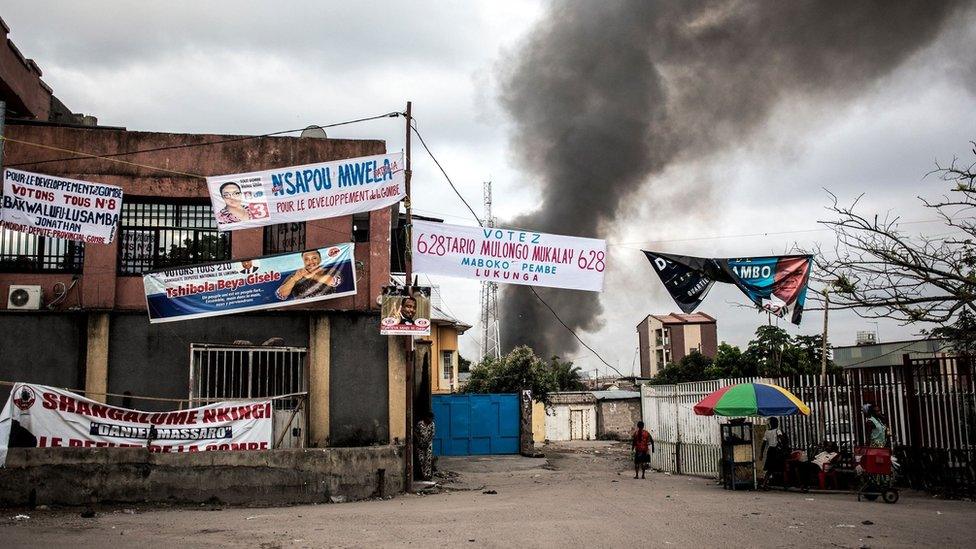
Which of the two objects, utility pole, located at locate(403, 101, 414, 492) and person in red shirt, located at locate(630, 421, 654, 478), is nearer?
utility pole, located at locate(403, 101, 414, 492)

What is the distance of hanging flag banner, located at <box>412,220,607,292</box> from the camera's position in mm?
14641

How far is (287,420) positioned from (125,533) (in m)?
5.25

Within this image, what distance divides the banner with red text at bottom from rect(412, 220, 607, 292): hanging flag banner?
4460mm

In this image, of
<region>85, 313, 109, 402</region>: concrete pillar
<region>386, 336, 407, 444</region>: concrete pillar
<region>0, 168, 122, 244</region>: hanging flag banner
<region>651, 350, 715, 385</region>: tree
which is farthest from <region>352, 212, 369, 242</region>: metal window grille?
<region>651, 350, 715, 385</region>: tree

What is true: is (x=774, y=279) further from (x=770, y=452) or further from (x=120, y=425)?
(x=120, y=425)

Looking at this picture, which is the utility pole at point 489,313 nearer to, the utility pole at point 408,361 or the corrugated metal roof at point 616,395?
the corrugated metal roof at point 616,395

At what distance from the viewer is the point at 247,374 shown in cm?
1562

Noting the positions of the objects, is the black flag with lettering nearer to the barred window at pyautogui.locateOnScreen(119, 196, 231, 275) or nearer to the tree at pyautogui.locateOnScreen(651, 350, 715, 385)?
the barred window at pyautogui.locateOnScreen(119, 196, 231, 275)

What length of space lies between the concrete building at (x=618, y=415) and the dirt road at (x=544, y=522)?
30.8 m

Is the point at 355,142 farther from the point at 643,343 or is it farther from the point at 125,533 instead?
the point at 643,343

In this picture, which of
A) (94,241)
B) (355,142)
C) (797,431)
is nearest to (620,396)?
(797,431)

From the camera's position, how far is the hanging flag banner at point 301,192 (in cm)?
1417

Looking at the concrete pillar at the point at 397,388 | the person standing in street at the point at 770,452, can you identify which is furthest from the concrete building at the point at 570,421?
the concrete pillar at the point at 397,388

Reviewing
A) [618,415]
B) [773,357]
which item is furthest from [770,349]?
[618,415]
